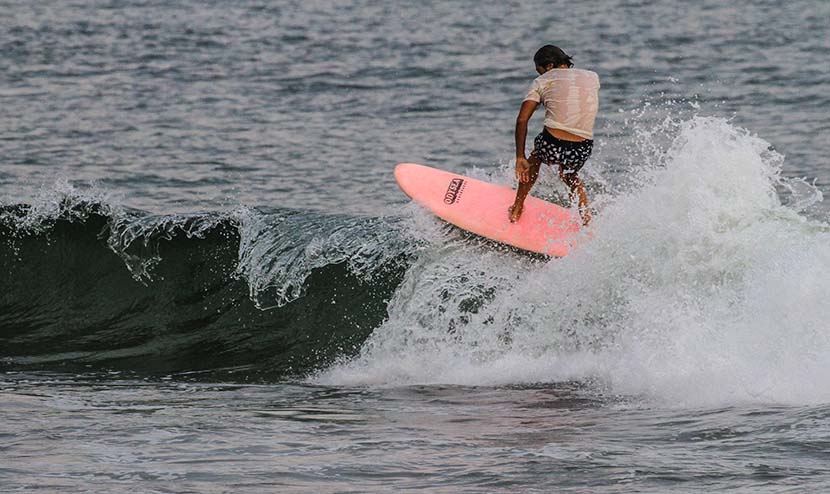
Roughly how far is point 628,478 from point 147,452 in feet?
9.64

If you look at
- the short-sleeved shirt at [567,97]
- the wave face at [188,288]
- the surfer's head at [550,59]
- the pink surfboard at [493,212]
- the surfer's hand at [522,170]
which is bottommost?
the wave face at [188,288]

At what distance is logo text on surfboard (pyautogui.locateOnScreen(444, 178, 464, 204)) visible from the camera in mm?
11992

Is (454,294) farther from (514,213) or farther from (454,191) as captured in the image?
(454,191)

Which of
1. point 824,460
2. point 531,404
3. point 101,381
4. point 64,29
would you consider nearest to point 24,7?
point 64,29

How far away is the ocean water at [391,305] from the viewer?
310 inches

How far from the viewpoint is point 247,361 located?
12.1m

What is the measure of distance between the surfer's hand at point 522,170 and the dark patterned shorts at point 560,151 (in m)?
0.13

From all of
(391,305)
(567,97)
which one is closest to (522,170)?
(567,97)

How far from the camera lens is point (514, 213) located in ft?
38.1

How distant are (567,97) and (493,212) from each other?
139 centimetres

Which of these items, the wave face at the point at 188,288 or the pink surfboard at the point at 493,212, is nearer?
the pink surfboard at the point at 493,212

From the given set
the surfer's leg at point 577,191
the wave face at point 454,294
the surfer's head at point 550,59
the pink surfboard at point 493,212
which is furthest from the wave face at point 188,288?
the surfer's head at point 550,59

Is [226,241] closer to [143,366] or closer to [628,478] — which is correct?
[143,366]

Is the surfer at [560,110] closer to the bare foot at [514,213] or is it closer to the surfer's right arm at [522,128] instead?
the surfer's right arm at [522,128]
